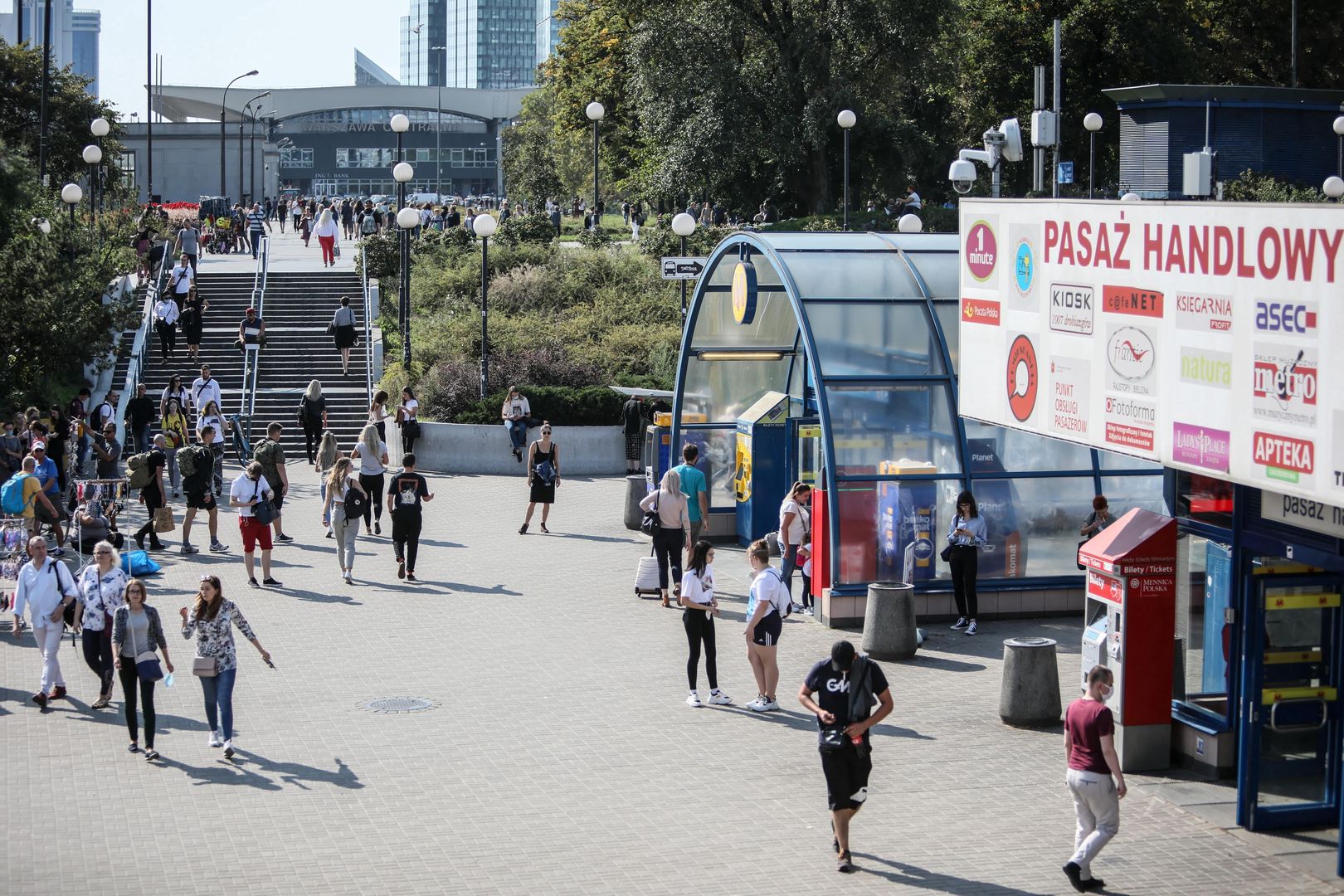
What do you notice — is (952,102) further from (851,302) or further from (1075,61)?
(851,302)

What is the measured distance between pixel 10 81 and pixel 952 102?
33.8 metres

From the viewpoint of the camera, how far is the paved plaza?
10.2m

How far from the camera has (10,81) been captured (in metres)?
56.9

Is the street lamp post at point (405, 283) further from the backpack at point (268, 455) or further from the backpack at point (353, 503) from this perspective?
the backpack at point (353, 503)

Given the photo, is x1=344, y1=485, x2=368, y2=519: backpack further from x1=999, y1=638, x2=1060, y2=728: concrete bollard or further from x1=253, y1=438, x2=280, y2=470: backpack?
x1=999, y1=638, x2=1060, y2=728: concrete bollard

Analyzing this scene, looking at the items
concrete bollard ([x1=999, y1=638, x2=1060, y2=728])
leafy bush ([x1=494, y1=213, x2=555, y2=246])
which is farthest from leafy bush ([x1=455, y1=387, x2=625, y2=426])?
concrete bollard ([x1=999, y1=638, x2=1060, y2=728])

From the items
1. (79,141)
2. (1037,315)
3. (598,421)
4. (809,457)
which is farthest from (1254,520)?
(79,141)

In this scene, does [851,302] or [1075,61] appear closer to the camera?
[851,302]

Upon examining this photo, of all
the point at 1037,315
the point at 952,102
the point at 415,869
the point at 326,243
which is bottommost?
Result: the point at 415,869

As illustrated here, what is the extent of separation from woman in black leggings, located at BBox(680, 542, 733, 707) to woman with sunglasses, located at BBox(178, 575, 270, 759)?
143 inches

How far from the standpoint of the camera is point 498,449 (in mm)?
29109

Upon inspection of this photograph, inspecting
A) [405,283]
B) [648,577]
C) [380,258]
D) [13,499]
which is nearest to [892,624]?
[648,577]

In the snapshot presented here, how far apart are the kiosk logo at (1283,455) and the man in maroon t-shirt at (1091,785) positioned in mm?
1811

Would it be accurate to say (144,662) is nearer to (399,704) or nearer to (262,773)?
(262,773)
